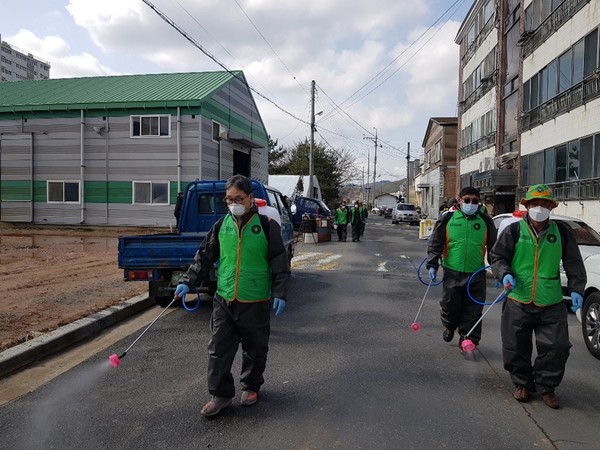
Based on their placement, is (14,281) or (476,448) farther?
(14,281)

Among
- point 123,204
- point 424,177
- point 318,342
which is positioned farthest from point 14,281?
point 424,177

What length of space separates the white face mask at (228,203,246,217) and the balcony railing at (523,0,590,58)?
55.4 feet

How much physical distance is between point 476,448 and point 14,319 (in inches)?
232

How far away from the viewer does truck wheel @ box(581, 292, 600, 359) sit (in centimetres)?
561

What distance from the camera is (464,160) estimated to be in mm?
35375

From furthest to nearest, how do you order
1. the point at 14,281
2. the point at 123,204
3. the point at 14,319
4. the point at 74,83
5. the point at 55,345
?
the point at 74,83 < the point at 123,204 < the point at 14,281 < the point at 14,319 < the point at 55,345

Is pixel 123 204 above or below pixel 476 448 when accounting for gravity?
above

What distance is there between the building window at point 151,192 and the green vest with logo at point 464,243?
19.6m

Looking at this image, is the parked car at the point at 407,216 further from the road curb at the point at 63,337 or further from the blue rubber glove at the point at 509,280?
the blue rubber glove at the point at 509,280

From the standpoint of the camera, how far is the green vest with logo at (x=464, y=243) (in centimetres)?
557

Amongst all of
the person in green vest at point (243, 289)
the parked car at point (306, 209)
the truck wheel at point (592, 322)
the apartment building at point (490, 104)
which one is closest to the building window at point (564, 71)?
the apartment building at point (490, 104)

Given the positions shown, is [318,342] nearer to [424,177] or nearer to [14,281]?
[14,281]

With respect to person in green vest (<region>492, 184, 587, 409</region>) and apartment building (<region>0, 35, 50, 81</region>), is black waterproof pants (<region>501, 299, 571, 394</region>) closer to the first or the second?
person in green vest (<region>492, 184, 587, 409</region>)

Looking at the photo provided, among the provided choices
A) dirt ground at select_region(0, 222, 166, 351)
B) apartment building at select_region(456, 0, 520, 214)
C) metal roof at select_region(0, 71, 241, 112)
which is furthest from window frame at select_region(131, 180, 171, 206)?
apartment building at select_region(456, 0, 520, 214)
